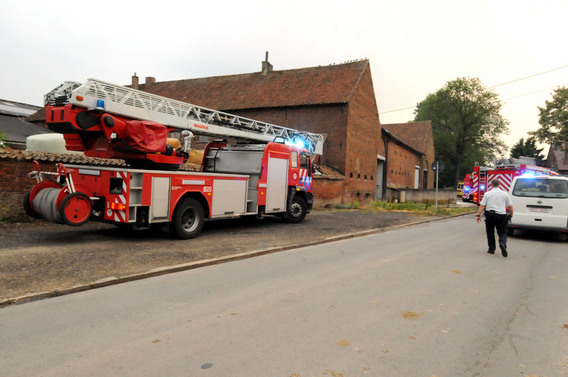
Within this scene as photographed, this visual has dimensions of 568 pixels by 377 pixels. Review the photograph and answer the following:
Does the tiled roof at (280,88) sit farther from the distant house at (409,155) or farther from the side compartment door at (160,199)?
the side compartment door at (160,199)

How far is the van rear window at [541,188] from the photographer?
Answer: 11.0 metres

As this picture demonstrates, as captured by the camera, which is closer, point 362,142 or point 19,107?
point 362,142

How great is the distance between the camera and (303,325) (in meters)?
4.25

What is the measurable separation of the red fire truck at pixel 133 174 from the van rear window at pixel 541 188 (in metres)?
7.59

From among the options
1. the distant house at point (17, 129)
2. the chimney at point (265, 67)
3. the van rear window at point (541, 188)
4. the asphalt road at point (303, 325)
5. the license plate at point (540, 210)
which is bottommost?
the asphalt road at point (303, 325)

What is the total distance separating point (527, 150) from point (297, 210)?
218ft

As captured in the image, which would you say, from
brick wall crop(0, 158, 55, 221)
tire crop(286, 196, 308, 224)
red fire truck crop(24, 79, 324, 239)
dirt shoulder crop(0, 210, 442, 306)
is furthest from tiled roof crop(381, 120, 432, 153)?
brick wall crop(0, 158, 55, 221)

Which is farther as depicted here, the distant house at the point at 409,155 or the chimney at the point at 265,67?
the distant house at the point at 409,155

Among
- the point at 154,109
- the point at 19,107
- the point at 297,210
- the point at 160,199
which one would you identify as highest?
the point at 19,107

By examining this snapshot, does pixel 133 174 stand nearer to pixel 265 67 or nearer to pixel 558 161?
pixel 265 67

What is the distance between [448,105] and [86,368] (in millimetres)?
66261

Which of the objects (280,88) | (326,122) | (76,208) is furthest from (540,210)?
(280,88)

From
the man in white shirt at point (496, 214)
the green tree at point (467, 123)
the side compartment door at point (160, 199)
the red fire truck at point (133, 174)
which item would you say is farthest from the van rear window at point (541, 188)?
the green tree at point (467, 123)

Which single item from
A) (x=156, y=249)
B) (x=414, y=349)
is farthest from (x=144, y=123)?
(x=414, y=349)
